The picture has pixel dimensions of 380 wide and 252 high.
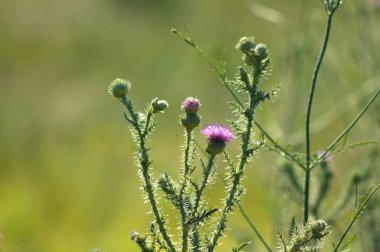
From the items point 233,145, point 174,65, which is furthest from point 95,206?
point 174,65

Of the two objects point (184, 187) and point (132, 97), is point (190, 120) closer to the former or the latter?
point (184, 187)

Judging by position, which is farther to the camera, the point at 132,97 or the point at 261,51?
the point at 132,97

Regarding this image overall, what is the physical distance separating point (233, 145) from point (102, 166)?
0.67 m

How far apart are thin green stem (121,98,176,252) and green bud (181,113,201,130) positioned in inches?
2.6

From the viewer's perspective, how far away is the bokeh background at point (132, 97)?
222 cm

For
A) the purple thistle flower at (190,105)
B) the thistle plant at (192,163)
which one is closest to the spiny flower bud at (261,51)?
the thistle plant at (192,163)

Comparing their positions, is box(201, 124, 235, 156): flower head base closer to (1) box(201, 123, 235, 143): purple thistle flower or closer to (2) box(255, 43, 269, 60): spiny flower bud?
(1) box(201, 123, 235, 143): purple thistle flower

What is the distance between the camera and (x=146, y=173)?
1.05 meters

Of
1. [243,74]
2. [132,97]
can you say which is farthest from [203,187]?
[132,97]

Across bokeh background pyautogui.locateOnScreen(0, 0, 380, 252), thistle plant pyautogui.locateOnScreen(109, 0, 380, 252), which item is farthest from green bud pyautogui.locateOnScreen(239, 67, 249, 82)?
bokeh background pyautogui.locateOnScreen(0, 0, 380, 252)

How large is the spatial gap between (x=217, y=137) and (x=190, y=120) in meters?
0.05

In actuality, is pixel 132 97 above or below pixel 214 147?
above

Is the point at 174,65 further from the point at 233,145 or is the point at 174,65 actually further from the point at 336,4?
the point at 336,4

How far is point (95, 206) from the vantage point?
11.1ft
